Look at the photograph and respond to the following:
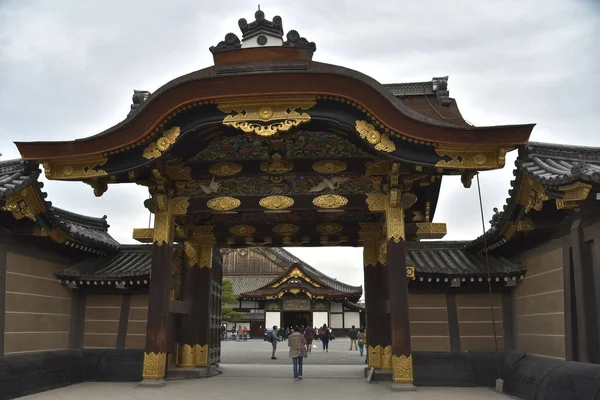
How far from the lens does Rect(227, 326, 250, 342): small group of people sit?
1607 inches

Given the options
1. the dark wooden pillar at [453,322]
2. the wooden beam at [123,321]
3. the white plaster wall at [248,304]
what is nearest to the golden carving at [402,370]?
the dark wooden pillar at [453,322]

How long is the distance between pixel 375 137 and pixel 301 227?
14.2 ft

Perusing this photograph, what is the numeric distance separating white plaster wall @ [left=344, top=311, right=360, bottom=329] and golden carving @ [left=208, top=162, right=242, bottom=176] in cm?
3231

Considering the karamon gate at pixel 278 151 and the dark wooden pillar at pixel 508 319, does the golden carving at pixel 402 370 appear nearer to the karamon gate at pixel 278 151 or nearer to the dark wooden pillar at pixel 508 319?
the karamon gate at pixel 278 151

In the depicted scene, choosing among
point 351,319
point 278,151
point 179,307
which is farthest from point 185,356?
point 351,319

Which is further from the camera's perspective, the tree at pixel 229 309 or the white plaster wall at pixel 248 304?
the white plaster wall at pixel 248 304

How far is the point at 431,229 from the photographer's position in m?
11.1

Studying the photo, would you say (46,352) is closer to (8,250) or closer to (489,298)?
(8,250)

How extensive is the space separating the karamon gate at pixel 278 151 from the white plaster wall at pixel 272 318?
29.7m

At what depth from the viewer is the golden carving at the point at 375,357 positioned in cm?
1135

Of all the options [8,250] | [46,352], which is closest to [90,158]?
[8,250]

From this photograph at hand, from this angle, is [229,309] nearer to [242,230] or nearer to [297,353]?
[242,230]

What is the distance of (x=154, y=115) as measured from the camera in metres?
8.63

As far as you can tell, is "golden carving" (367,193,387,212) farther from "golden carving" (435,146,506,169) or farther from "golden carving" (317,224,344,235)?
"golden carving" (317,224,344,235)
